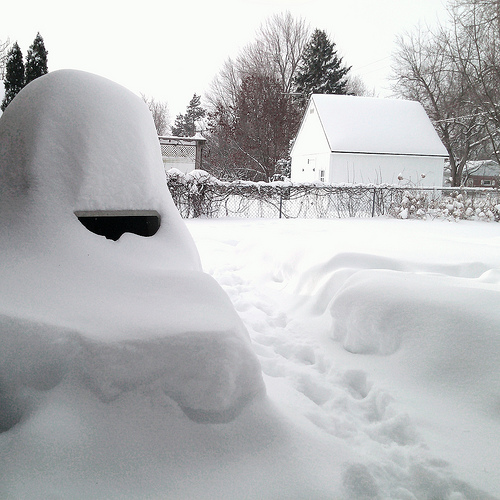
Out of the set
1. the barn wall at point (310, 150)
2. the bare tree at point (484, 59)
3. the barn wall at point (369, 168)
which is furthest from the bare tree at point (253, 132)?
the bare tree at point (484, 59)

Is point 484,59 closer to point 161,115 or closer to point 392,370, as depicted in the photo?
point 392,370

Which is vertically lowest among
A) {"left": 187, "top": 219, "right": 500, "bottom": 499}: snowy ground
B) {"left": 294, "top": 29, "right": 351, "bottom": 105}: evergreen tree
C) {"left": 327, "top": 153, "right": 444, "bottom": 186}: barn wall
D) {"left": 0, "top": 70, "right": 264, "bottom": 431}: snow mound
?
{"left": 187, "top": 219, "right": 500, "bottom": 499}: snowy ground

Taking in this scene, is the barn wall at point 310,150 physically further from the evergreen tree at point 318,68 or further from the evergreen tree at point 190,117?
the evergreen tree at point 190,117

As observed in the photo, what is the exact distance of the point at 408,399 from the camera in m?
2.34

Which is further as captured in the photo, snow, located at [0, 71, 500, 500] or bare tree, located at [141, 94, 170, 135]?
bare tree, located at [141, 94, 170, 135]

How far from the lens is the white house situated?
832 inches

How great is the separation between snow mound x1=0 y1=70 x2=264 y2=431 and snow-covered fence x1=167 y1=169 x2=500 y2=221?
9.43 meters

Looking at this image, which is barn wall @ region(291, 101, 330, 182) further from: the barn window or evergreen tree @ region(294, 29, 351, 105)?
the barn window

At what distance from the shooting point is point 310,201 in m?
14.1

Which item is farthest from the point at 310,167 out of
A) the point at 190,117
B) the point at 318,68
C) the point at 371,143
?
the point at 190,117

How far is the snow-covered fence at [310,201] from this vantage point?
1200 centimetres

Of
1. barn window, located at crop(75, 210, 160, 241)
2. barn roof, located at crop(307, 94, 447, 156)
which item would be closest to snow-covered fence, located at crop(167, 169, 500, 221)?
barn roof, located at crop(307, 94, 447, 156)

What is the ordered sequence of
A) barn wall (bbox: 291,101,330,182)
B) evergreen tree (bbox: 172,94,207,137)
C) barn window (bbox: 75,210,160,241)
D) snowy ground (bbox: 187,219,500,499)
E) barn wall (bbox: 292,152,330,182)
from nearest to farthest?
snowy ground (bbox: 187,219,500,499)
barn window (bbox: 75,210,160,241)
barn wall (bbox: 292,152,330,182)
barn wall (bbox: 291,101,330,182)
evergreen tree (bbox: 172,94,207,137)

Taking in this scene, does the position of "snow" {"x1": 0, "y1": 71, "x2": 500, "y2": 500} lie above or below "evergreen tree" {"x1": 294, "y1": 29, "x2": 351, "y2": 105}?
below
